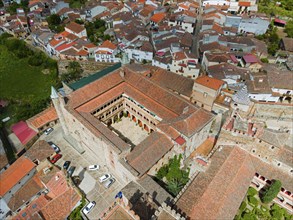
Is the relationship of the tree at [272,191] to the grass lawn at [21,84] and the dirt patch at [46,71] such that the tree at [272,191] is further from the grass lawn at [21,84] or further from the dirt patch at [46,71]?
the dirt patch at [46,71]

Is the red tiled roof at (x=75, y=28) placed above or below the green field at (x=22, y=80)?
above

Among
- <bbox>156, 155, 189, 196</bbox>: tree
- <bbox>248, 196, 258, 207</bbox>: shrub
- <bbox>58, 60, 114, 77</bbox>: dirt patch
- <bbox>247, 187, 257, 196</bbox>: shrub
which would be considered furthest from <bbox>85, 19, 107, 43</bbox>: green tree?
<bbox>248, 196, 258, 207</bbox>: shrub

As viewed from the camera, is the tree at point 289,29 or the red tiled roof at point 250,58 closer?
the red tiled roof at point 250,58

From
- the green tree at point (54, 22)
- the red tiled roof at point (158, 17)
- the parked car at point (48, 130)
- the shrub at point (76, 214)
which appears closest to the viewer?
the shrub at point (76, 214)

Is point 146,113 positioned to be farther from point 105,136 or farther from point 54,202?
point 54,202

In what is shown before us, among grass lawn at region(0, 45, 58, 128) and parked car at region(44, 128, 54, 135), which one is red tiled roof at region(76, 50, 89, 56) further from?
parked car at region(44, 128, 54, 135)

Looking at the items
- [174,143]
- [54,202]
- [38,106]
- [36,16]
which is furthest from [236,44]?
[36,16]

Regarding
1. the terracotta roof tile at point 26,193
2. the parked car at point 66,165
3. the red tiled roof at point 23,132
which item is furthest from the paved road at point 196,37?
the terracotta roof tile at point 26,193
